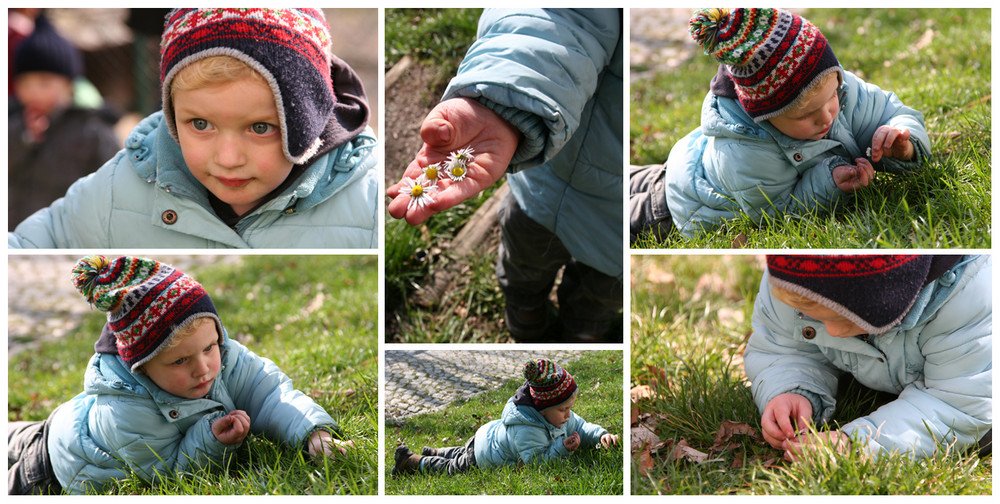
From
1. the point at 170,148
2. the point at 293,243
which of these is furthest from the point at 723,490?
the point at 170,148

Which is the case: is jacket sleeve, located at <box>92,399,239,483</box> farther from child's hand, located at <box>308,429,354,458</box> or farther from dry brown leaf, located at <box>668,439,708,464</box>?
dry brown leaf, located at <box>668,439,708,464</box>

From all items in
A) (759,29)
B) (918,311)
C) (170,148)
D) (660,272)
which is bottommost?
(660,272)

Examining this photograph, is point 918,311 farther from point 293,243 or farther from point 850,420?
point 293,243

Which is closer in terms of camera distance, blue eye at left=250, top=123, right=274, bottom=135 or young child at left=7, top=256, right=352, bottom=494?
blue eye at left=250, top=123, right=274, bottom=135

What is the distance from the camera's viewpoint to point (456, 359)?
7.12 ft

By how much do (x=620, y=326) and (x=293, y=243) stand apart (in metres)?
1.59

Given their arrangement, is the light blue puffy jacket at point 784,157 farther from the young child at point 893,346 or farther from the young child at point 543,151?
the young child at point 543,151

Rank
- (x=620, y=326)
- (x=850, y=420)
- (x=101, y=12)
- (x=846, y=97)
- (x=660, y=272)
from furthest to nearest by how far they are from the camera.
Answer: (x=101, y=12) → (x=660, y=272) → (x=620, y=326) → (x=850, y=420) → (x=846, y=97)

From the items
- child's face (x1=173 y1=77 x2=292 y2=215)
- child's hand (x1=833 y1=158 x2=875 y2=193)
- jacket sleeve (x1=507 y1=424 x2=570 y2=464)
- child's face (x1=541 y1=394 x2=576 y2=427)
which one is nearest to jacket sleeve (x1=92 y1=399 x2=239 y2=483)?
child's face (x1=173 y1=77 x2=292 y2=215)

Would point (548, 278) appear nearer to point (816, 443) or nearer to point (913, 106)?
point (816, 443)

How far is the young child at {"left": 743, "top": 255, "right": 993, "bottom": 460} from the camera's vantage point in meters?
2.04

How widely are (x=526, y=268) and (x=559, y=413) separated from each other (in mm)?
790

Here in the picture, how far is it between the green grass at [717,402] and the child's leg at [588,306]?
0.14 m

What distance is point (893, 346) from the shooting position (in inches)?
87.8
